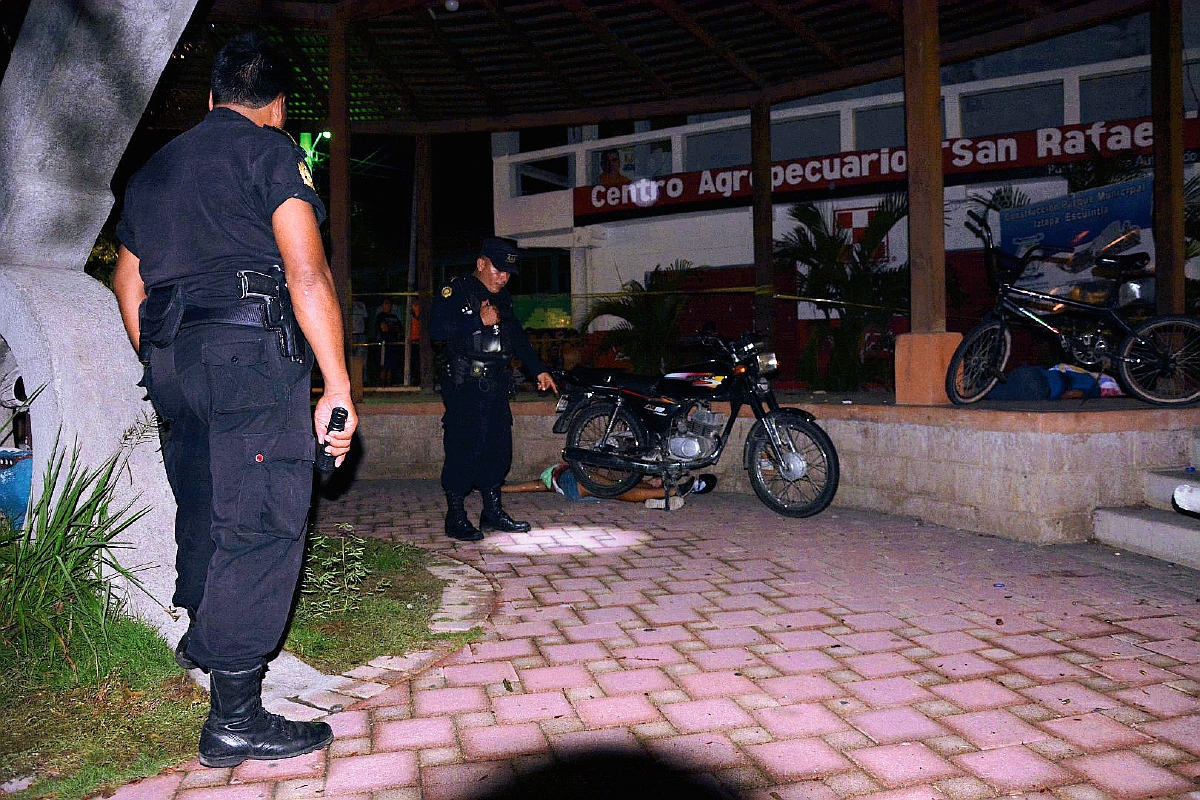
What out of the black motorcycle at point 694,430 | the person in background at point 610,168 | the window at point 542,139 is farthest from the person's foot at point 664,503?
the window at point 542,139

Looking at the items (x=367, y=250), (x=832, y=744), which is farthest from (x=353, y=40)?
(x=367, y=250)

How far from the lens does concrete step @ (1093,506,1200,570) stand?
4.61 m

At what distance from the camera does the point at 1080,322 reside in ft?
22.1

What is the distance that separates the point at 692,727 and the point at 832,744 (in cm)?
42

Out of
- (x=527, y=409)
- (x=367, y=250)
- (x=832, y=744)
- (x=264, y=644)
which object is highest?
(x=367, y=250)

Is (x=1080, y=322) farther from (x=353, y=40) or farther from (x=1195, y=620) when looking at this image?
(x=353, y=40)

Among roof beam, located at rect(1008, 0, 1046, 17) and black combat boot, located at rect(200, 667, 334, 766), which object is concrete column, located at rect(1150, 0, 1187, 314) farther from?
black combat boot, located at rect(200, 667, 334, 766)

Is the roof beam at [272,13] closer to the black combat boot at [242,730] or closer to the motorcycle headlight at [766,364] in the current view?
the motorcycle headlight at [766,364]

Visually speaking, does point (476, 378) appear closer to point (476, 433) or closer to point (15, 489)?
point (476, 433)

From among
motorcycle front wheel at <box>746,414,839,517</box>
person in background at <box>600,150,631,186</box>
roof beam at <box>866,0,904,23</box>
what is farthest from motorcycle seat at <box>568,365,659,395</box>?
person in background at <box>600,150,631,186</box>

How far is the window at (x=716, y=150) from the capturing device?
2156 cm

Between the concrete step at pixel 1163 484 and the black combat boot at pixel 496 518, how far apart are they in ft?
12.1

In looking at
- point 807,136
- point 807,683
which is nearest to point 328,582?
point 807,683

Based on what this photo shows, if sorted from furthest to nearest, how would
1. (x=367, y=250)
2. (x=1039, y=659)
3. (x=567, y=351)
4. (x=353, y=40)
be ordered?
(x=367, y=250)
(x=567, y=351)
(x=353, y=40)
(x=1039, y=659)
